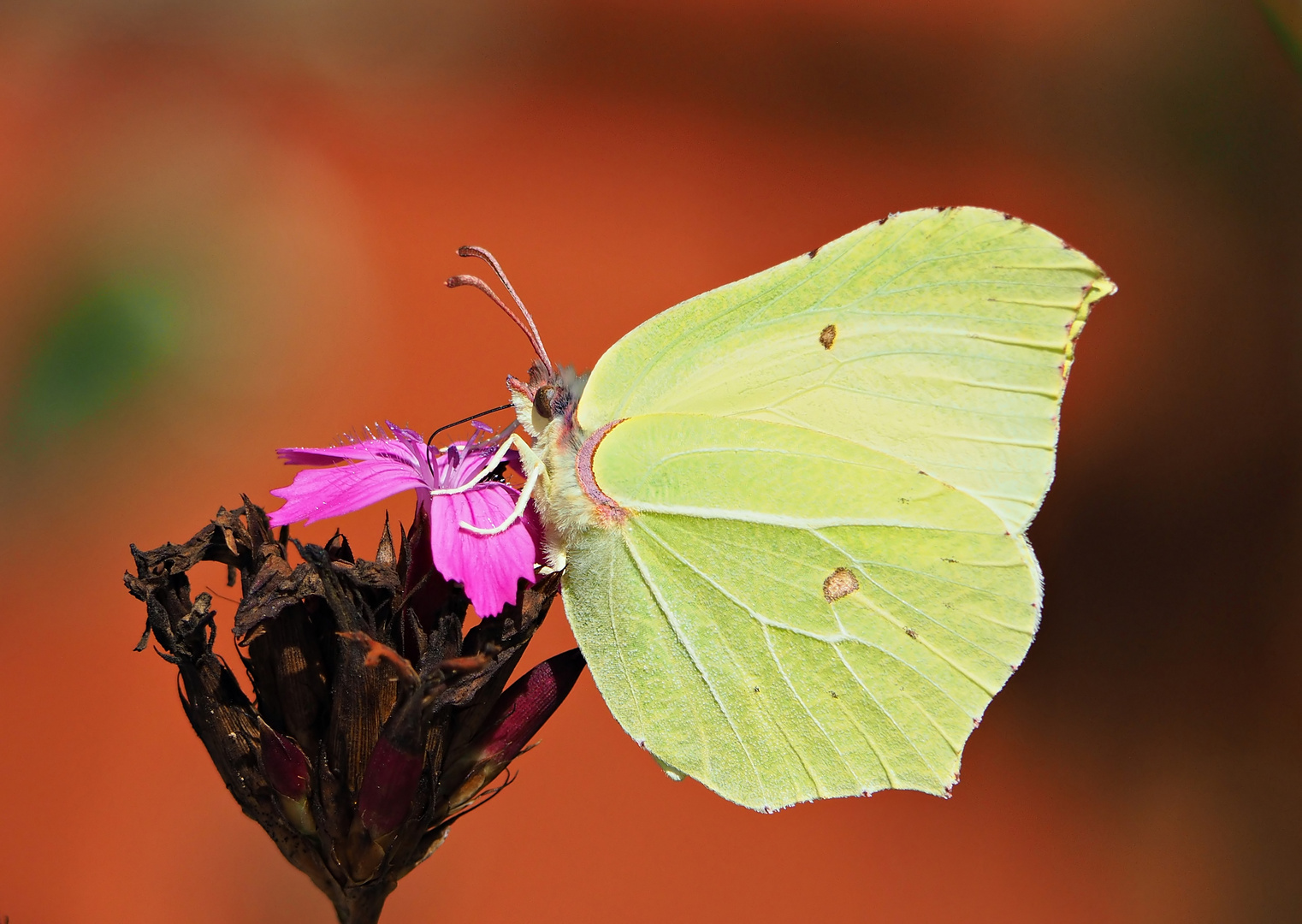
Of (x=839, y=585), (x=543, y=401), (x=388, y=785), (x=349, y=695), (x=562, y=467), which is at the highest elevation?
(x=543, y=401)

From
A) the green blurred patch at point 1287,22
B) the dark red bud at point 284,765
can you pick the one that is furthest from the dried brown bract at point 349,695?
the green blurred patch at point 1287,22

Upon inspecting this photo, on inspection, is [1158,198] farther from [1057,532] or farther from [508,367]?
[508,367]

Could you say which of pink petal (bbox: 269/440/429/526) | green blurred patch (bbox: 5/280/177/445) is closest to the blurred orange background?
green blurred patch (bbox: 5/280/177/445)

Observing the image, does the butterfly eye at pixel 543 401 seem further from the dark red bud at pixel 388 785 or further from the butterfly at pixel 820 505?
the dark red bud at pixel 388 785

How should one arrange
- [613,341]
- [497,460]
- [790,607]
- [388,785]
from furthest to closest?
[613,341] → [790,607] → [497,460] → [388,785]

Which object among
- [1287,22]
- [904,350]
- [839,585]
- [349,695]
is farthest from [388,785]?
[1287,22]

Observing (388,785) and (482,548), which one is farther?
(482,548)

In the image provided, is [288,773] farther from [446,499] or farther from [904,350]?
[904,350]
